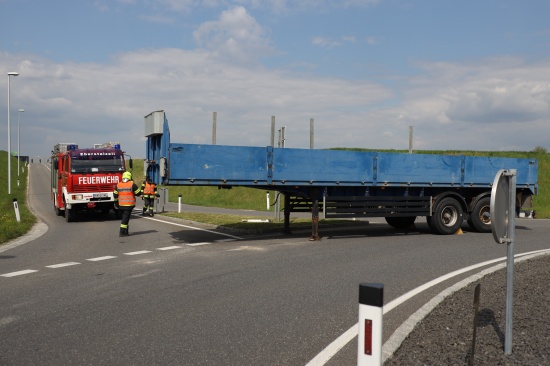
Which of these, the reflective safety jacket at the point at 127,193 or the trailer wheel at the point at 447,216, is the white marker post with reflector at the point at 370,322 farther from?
the reflective safety jacket at the point at 127,193

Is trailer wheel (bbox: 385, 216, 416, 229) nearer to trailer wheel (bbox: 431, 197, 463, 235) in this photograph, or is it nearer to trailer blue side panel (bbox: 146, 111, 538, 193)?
trailer wheel (bbox: 431, 197, 463, 235)

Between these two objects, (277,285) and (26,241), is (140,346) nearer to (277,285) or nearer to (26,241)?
(277,285)

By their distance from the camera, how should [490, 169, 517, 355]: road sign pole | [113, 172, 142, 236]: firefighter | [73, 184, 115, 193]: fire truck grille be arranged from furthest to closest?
[73, 184, 115, 193]: fire truck grille < [113, 172, 142, 236]: firefighter < [490, 169, 517, 355]: road sign pole

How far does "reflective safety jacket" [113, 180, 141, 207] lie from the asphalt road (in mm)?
1296

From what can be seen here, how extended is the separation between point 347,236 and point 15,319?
1015 cm

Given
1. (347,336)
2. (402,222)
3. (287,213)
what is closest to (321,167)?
(287,213)

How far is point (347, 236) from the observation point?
15.2 metres

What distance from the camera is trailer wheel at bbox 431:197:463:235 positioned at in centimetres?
1541

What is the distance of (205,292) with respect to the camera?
25.2ft

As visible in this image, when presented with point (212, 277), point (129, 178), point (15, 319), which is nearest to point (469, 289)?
point (212, 277)

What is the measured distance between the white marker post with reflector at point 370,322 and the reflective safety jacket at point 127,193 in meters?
12.5

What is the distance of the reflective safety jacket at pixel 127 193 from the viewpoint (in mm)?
15234

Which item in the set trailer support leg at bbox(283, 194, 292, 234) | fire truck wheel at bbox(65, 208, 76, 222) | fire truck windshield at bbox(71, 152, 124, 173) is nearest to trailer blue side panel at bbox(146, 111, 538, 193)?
trailer support leg at bbox(283, 194, 292, 234)

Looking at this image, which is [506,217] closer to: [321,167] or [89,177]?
[321,167]
